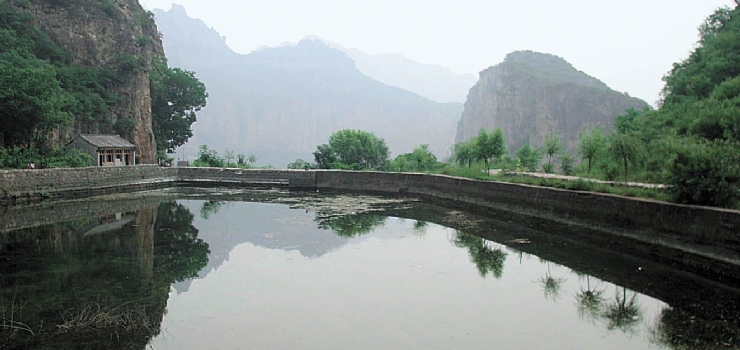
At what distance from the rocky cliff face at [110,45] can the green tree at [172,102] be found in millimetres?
2458

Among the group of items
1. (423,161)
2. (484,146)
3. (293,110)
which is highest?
(293,110)

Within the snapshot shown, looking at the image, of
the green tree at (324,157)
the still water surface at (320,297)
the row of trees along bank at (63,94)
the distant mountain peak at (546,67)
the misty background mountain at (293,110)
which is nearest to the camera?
the still water surface at (320,297)

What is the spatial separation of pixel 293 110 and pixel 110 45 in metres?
109

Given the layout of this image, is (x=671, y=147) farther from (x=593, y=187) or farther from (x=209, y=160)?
(x=209, y=160)

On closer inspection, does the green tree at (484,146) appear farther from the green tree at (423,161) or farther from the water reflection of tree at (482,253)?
the water reflection of tree at (482,253)

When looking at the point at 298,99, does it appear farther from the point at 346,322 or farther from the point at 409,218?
the point at 346,322

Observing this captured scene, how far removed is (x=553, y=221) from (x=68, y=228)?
13600mm

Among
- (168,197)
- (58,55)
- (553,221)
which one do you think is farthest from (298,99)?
(553,221)

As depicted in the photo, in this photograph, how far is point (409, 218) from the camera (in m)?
17.6

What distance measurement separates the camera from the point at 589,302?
8500 millimetres

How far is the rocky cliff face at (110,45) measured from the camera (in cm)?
3925

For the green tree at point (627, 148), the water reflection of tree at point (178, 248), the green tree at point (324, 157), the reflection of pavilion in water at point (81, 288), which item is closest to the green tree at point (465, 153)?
the green tree at point (324, 157)

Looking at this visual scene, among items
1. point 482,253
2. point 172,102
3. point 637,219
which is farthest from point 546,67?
point 482,253

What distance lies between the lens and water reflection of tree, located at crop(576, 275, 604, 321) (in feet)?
26.0
